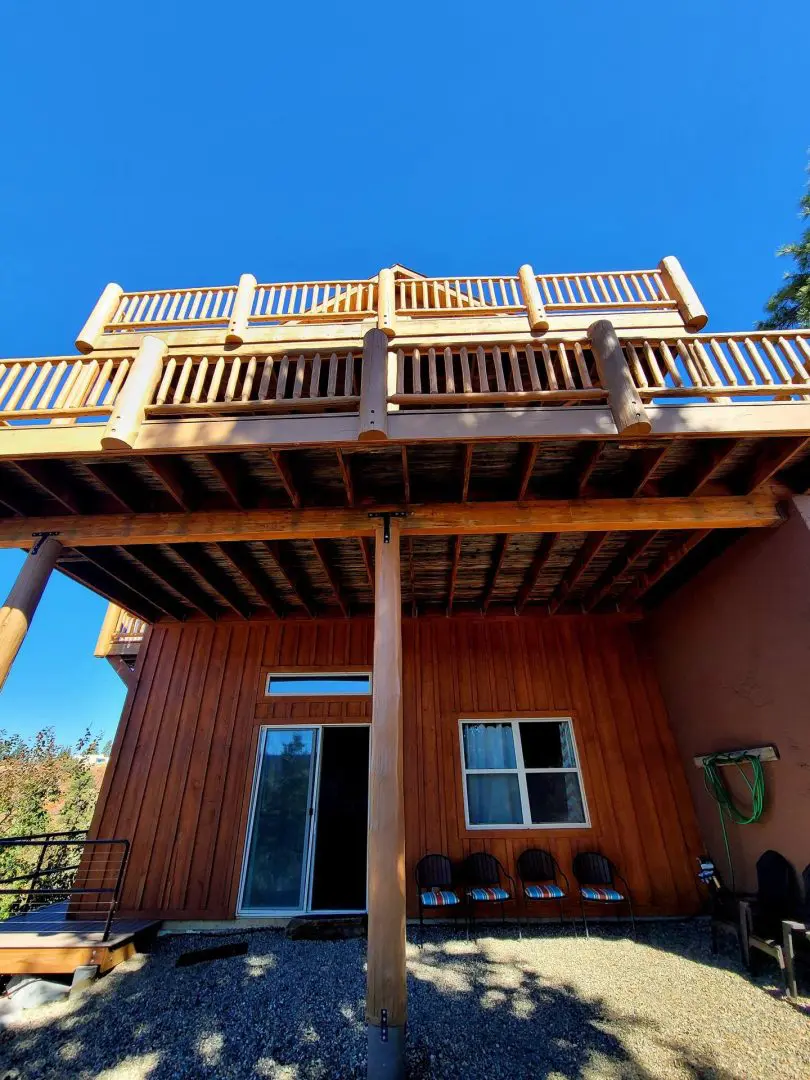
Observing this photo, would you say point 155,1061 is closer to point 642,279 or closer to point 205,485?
point 205,485

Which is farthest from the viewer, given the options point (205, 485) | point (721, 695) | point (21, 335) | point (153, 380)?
point (21, 335)

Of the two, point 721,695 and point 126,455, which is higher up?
point 126,455

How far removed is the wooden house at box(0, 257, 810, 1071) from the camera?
11.5 feet

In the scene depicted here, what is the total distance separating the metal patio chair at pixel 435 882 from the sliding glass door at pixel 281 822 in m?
1.33

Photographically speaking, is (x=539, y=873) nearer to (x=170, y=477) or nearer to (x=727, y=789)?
(x=727, y=789)

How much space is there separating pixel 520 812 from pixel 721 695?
8.63 feet

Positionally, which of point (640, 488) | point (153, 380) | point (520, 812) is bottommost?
point (520, 812)

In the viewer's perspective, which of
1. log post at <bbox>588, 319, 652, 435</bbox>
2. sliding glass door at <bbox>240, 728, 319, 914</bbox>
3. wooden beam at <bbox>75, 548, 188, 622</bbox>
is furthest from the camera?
sliding glass door at <bbox>240, 728, 319, 914</bbox>

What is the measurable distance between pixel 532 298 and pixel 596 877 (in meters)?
6.90

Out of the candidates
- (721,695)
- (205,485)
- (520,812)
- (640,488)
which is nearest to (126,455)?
(205,485)

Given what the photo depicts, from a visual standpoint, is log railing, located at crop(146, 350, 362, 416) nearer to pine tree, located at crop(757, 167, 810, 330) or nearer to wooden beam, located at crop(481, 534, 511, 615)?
wooden beam, located at crop(481, 534, 511, 615)

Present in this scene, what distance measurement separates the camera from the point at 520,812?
5.36 m

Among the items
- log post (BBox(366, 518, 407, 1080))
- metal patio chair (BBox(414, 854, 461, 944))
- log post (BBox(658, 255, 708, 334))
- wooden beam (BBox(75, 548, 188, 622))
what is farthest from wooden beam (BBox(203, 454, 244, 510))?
log post (BBox(658, 255, 708, 334))

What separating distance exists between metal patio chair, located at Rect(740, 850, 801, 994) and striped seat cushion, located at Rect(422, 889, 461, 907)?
2.45 meters
